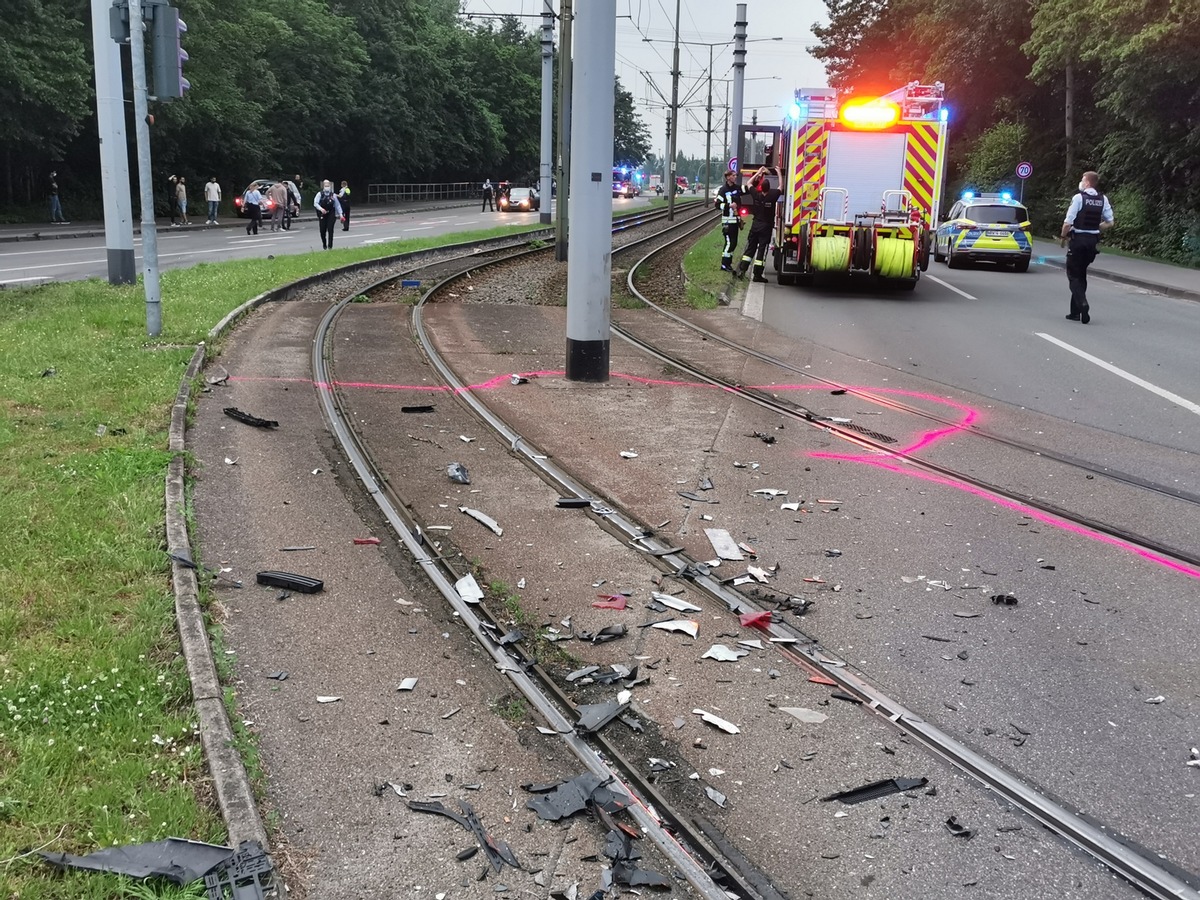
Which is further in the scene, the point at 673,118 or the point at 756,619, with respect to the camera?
the point at 673,118

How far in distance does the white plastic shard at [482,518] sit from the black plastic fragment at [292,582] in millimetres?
1229

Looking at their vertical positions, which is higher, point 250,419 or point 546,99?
point 546,99

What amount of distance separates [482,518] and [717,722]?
107 inches

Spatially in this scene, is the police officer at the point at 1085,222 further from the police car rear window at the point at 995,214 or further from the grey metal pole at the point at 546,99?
the grey metal pole at the point at 546,99

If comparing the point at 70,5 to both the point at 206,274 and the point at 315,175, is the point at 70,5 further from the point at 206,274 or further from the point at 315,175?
the point at 315,175

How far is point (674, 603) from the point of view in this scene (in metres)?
5.32

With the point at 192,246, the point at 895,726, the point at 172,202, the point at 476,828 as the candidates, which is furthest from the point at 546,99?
the point at 476,828

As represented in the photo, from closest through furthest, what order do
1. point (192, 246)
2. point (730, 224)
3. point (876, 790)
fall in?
point (876, 790) < point (730, 224) < point (192, 246)

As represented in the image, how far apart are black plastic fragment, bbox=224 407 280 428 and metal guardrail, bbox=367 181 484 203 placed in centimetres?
6444

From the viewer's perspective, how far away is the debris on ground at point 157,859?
3055 mm

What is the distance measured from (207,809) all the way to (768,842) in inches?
68.3

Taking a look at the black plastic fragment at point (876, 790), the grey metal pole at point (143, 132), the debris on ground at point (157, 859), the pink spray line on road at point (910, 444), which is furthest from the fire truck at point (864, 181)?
the debris on ground at point (157, 859)

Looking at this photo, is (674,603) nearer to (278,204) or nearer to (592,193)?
(592,193)

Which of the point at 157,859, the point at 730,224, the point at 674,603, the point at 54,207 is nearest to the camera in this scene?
the point at 157,859
